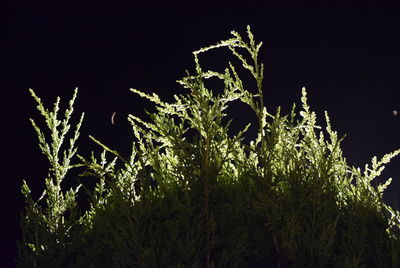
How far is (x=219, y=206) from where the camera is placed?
3898 millimetres

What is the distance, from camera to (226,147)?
4191 millimetres

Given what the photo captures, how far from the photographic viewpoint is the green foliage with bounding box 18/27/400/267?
12.4 ft

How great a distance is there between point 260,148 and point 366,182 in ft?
3.16

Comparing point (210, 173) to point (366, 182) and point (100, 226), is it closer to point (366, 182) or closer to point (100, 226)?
point (100, 226)

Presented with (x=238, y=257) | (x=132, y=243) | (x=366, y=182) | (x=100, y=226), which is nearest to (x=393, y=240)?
(x=366, y=182)

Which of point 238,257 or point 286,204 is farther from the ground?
point 286,204

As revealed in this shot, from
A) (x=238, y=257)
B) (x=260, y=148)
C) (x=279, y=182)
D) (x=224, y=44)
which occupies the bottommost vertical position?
(x=238, y=257)

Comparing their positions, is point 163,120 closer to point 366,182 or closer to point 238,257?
point 238,257

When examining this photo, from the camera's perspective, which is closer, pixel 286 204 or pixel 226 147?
pixel 286 204

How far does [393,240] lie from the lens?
3820 millimetres

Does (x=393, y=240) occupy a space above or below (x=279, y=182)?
below

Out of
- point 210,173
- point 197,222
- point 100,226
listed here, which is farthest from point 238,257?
point 100,226

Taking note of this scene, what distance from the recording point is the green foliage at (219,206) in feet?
12.4

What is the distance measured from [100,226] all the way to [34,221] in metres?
0.64
